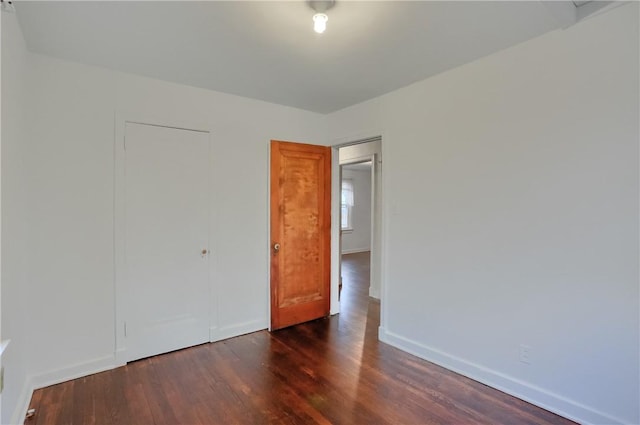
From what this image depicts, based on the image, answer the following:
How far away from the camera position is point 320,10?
1866 mm

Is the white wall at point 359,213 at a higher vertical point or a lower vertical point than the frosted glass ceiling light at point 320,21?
lower

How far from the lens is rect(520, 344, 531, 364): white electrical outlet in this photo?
90.5 inches

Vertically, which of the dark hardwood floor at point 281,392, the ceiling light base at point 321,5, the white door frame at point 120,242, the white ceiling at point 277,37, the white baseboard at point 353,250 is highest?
the white ceiling at point 277,37

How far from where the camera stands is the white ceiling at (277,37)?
190 cm

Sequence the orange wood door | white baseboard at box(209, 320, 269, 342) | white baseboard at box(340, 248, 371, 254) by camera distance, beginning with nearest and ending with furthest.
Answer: white baseboard at box(209, 320, 269, 342) < the orange wood door < white baseboard at box(340, 248, 371, 254)

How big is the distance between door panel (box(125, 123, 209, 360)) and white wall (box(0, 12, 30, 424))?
2.23ft

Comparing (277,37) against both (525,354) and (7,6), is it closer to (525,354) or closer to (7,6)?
(7,6)

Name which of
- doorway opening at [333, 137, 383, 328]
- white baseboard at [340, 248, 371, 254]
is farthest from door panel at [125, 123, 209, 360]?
white baseboard at [340, 248, 371, 254]

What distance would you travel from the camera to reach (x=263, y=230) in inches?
143

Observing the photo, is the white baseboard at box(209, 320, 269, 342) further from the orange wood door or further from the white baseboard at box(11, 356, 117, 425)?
the white baseboard at box(11, 356, 117, 425)

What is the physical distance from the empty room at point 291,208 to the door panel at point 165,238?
0.7 inches

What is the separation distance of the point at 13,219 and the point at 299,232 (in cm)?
243

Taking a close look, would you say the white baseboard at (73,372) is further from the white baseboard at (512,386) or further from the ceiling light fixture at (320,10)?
the ceiling light fixture at (320,10)

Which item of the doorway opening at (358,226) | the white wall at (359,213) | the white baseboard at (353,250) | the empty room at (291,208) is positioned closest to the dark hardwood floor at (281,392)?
the empty room at (291,208)
